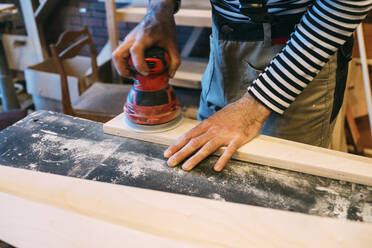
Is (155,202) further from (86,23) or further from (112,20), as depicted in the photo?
(86,23)

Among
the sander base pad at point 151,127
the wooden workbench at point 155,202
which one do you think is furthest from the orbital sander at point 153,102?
the wooden workbench at point 155,202

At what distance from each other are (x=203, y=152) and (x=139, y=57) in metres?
0.38

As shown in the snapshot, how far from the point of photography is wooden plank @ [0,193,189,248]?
0.72 meters

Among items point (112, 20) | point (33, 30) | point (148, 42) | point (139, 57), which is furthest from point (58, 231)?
point (33, 30)

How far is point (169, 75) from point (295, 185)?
1.93 ft

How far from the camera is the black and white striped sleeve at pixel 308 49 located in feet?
2.85

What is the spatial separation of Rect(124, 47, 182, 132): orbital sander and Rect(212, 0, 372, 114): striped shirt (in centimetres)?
31

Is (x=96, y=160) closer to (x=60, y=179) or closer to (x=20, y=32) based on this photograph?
(x=60, y=179)

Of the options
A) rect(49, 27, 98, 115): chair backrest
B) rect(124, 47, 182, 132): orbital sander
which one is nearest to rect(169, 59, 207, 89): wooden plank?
rect(49, 27, 98, 115): chair backrest

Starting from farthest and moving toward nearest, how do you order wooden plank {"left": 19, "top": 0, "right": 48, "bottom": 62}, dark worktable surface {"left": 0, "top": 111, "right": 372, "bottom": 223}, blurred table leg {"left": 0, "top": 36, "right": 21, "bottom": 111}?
1. wooden plank {"left": 19, "top": 0, "right": 48, "bottom": 62}
2. blurred table leg {"left": 0, "top": 36, "right": 21, "bottom": 111}
3. dark worktable surface {"left": 0, "top": 111, "right": 372, "bottom": 223}

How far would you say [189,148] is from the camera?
3.25 feet

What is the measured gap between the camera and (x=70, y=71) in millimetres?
3113

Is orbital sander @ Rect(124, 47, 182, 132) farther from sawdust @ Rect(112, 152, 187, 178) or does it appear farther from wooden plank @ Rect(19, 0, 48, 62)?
wooden plank @ Rect(19, 0, 48, 62)

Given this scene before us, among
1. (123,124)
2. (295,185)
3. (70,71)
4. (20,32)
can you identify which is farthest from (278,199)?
(20,32)
